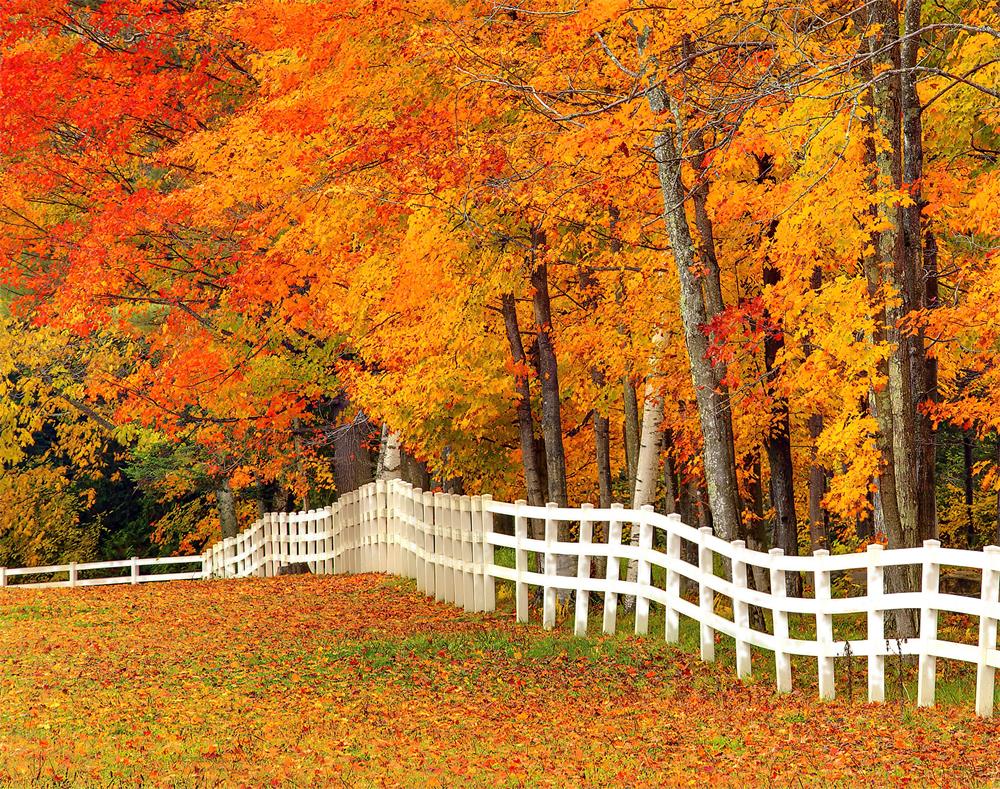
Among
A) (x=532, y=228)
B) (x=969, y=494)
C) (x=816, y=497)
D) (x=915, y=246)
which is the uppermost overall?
(x=532, y=228)

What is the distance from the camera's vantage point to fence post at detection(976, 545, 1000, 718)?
8586 millimetres

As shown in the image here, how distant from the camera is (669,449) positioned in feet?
74.6

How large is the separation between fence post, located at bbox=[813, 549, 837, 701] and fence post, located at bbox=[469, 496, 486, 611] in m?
5.72

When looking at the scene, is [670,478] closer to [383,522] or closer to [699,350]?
[383,522]

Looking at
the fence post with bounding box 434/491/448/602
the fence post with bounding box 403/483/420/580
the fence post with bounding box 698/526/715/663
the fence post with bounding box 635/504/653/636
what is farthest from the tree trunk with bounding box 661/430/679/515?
the fence post with bounding box 698/526/715/663

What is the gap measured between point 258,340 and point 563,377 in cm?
534

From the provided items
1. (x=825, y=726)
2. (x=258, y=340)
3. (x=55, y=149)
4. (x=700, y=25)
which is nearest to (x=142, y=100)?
(x=55, y=149)

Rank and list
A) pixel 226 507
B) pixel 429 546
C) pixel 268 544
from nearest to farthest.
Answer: pixel 429 546
pixel 268 544
pixel 226 507

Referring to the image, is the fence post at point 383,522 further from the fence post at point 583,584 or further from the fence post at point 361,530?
the fence post at point 583,584

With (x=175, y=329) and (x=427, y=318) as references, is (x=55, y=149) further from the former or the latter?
(x=427, y=318)

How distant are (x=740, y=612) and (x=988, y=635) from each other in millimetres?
2460

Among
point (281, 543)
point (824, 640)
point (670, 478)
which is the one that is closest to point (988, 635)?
point (824, 640)

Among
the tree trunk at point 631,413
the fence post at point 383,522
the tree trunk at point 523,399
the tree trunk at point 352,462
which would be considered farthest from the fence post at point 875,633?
the tree trunk at point 352,462

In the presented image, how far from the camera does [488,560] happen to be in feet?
48.7
